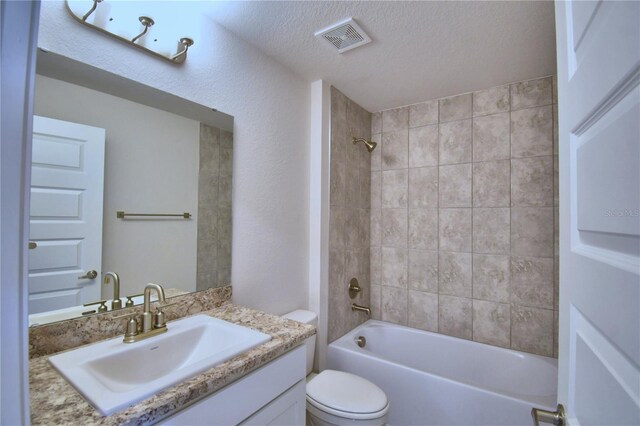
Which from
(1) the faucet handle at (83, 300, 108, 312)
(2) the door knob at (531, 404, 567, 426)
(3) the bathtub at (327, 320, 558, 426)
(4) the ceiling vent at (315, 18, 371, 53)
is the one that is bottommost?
(3) the bathtub at (327, 320, 558, 426)

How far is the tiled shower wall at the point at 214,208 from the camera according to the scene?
57.1 inches

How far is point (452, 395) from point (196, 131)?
2009 mm

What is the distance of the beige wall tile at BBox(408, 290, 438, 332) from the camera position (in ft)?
8.01

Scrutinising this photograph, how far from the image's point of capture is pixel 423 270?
2.50 meters

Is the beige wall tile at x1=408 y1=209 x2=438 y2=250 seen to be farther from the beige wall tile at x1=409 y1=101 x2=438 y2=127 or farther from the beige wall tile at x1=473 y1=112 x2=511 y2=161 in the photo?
the beige wall tile at x1=409 y1=101 x2=438 y2=127

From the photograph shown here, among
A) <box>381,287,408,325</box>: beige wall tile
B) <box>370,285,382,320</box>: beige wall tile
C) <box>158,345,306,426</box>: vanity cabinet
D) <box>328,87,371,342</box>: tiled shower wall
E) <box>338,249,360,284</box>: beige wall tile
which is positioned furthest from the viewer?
<box>370,285,382,320</box>: beige wall tile

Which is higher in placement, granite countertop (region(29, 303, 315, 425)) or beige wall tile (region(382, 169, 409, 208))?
beige wall tile (region(382, 169, 409, 208))

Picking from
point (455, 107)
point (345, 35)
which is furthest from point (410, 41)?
point (455, 107)

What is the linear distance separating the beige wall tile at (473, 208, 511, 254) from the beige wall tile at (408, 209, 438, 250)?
30 centimetres

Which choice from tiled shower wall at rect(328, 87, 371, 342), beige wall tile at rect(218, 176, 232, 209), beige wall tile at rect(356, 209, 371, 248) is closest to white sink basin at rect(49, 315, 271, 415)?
beige wall tile at rect(218, 176, 232, 209)

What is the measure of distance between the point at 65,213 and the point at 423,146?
2.38 metres

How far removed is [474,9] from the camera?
1.39 metres

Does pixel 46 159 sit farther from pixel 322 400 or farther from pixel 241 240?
pixel 322 400

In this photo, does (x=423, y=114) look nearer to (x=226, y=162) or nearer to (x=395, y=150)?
(x=395, y=150)
